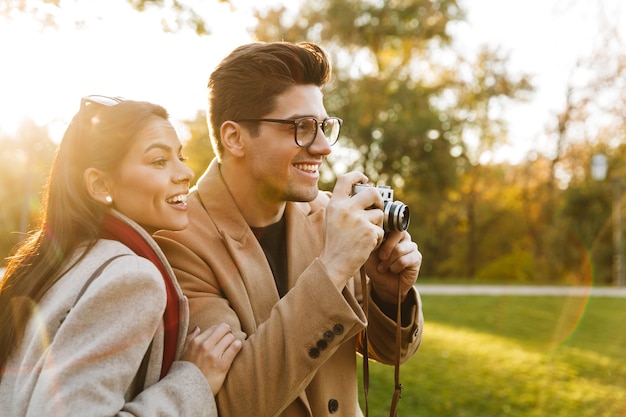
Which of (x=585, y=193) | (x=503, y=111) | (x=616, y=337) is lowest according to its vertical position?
(x=616, y=337)

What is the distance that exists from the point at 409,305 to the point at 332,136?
2.35 ft

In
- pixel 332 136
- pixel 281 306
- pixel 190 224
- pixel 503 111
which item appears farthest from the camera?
pixel 503 111

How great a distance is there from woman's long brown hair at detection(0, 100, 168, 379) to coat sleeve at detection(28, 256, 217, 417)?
221mm

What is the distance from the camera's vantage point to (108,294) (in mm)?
1730

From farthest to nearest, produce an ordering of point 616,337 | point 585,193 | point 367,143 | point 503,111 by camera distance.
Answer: point 503,111 < point 367,143 < point 585,193 < point 616,337

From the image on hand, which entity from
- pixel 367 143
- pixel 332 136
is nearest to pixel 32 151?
pixel 367 143

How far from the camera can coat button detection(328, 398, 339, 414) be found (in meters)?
2.43

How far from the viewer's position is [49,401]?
161 cm

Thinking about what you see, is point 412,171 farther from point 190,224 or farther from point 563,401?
point 190,224

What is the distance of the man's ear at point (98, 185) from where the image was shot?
81.0 inches

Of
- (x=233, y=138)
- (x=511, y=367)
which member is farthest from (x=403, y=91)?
(x=233, y=138)

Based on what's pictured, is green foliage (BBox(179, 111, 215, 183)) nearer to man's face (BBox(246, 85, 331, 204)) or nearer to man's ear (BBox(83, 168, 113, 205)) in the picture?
man's face (BBox(246, 85, 331, 204))

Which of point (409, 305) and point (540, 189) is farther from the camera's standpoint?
point (540, 189)

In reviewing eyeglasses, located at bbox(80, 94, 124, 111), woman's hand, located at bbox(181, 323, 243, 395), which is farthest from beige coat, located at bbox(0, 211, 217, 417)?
eyeglasses, located at bbox(80, 94, 124, 111)
